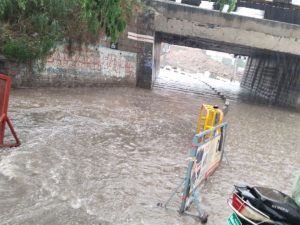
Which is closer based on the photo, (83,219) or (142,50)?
(83,219)

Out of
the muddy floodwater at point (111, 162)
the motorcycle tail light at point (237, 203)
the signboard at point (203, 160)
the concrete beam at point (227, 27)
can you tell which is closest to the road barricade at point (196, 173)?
Answer: the signboard at point (203, 160)

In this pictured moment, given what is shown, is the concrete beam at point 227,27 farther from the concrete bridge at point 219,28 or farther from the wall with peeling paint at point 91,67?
the wall with peeling paint at point 91,67

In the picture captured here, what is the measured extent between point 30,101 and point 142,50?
31.5 feet

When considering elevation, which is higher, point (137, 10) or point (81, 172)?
point (137, 10)

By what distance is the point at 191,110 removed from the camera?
15.7 metres

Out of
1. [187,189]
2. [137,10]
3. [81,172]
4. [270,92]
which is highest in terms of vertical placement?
[137,10]

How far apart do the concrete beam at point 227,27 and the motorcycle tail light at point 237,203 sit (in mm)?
17312

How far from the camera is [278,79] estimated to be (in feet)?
87.6

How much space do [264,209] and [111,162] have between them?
13.8ft

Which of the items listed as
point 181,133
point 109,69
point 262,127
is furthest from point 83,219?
point 109,69

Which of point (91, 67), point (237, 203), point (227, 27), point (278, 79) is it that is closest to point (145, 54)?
point (91, 67)

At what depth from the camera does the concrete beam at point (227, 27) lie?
63.8 feet

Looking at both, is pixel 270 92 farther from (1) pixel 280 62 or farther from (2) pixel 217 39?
(2) pixel 217 39

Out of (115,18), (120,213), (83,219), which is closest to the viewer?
(83,219)
